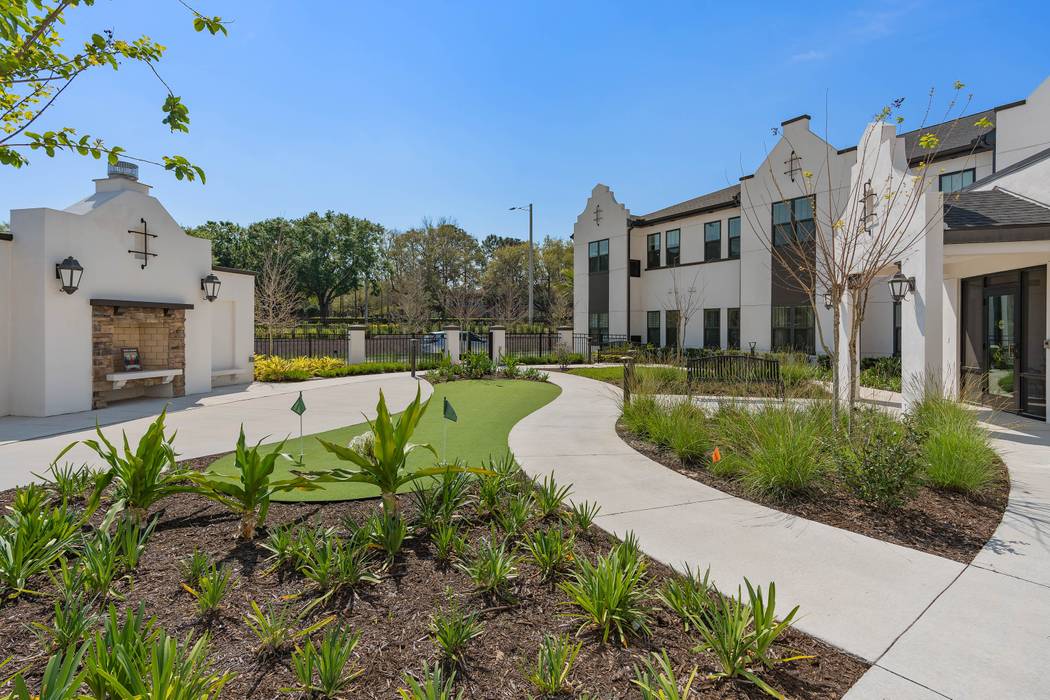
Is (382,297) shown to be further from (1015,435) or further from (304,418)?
(1015,435)

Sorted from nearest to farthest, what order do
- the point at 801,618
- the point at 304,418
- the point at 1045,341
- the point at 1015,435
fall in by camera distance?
the point at 801,618, the point at 1015,435, the point at 1045,341, the point at 304,418

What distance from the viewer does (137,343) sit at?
42.1 ft

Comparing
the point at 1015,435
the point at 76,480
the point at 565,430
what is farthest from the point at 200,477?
the point at 1015,435

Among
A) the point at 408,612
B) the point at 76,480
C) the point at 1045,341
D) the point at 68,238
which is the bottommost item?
the point at 408,612

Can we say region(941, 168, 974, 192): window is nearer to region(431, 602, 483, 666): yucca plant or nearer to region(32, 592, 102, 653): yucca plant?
region(431, 602, 483, 666): yucca plant

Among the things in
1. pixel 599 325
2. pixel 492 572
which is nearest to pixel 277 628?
pixel 492 572

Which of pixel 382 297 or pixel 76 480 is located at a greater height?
pixel 382 297

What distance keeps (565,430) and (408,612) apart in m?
5.86

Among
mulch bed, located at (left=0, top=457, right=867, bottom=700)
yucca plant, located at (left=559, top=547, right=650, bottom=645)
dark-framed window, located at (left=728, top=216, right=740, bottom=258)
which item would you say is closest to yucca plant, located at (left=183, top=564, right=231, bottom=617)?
mulch bed, located at (left=0, top=457, right=867, bottom=700)

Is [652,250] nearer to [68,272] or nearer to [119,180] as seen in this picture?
[119,180]

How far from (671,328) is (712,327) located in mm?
2067

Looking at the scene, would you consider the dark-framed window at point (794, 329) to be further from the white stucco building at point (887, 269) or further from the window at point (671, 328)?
the window at point (671, 328)

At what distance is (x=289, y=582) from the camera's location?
135 inches

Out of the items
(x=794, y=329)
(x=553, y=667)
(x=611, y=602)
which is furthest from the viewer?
(x=794, y=329)
